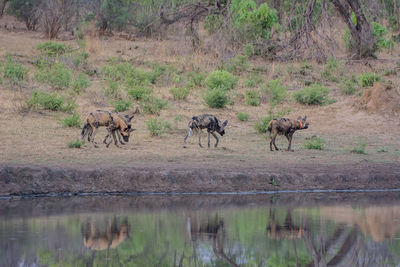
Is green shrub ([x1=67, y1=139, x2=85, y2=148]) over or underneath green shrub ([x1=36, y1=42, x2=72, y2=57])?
underneath

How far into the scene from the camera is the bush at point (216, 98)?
20312 millimetres

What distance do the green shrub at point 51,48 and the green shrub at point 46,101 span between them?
665 cm

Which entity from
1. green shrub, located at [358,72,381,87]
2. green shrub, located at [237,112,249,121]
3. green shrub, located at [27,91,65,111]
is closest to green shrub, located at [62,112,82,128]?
green shrub, located at [27,91,65,111]

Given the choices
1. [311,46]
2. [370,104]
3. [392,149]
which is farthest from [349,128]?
[311,46]

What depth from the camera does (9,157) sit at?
13461mm

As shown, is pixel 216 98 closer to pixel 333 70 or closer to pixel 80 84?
pixel 80 84

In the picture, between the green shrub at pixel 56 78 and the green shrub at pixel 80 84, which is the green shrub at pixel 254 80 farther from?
the green shrub at pixel 56 78

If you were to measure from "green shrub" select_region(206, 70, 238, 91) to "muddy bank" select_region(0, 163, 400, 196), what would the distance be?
8.69m

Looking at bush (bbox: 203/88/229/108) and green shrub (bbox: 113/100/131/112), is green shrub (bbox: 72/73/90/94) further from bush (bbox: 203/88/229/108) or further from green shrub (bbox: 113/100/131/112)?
bush (bbox: 203/88/229/108)

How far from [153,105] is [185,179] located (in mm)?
7003

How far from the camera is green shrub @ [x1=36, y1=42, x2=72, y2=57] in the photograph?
25297 mm

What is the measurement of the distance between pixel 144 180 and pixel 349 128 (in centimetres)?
857

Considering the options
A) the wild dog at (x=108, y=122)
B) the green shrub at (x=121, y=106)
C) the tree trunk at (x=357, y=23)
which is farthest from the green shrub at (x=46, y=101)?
the tree trunk at (x=357, y=23)

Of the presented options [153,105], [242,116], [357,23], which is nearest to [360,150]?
[242,116]
